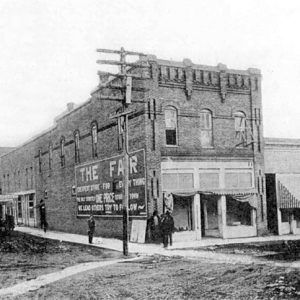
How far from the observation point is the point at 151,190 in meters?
23.8

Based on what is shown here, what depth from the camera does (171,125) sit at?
2484cm

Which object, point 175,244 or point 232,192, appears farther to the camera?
point 232,192

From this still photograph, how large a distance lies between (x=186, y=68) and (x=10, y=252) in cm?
1168

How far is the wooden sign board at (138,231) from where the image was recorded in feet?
77.8

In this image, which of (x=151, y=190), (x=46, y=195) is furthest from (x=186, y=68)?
(x=46, y=195)

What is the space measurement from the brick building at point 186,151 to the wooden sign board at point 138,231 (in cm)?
32

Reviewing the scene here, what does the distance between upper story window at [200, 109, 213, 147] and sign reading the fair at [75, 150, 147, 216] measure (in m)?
3.47

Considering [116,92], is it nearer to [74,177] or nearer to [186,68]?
[186,68]

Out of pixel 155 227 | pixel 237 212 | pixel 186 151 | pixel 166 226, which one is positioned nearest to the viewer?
pixel 166 226

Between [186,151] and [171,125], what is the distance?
144 centimetres

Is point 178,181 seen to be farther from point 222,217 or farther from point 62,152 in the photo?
point 62,152

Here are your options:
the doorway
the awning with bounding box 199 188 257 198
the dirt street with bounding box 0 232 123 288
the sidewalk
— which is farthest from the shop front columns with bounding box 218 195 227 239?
the dirt street with bounding box 0 232 123 288


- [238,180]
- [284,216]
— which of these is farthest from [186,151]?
[284,216]

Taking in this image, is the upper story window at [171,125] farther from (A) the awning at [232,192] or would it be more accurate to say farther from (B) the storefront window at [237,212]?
(B) the storefront window at [237,212]
